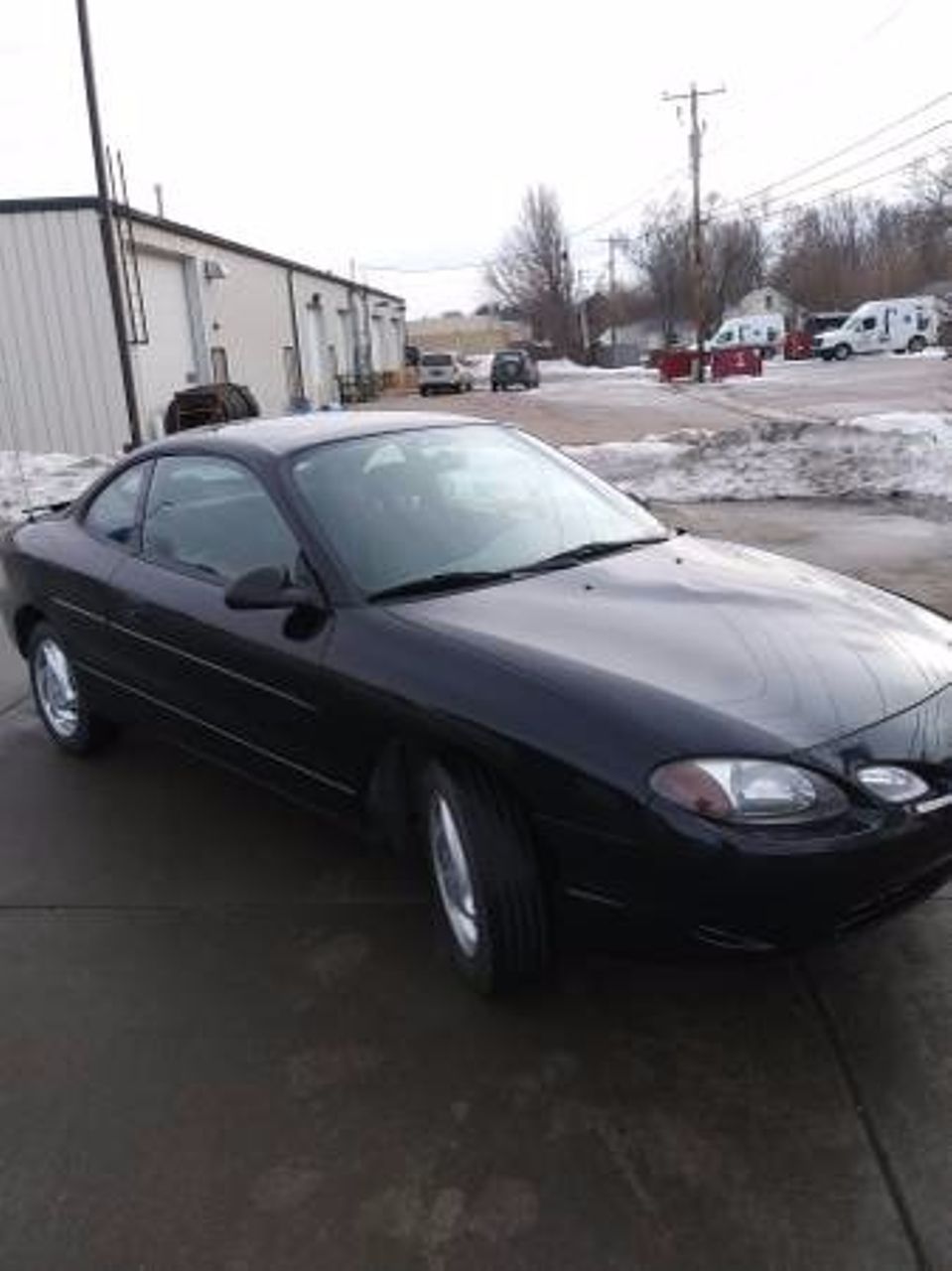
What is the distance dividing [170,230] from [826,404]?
585 inches

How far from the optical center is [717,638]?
3.26 metres

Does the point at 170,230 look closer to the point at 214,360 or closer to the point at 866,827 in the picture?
the point at 214,360

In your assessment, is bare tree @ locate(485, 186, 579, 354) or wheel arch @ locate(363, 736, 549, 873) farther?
bare tree @ locate(485, 186, 579, 354)

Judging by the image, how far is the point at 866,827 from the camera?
2.74 m

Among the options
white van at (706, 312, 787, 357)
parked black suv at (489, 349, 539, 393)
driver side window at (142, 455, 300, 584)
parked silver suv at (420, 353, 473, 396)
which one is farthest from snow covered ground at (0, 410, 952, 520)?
white van at (706, 312, 787, 357)

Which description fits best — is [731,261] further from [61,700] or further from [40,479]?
[61,700]

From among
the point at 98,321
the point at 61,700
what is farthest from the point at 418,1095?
the point at 98,321

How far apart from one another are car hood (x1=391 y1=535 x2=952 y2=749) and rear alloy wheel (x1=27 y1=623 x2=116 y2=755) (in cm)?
226

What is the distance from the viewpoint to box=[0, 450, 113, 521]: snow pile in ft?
49.0

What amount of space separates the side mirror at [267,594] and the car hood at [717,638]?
12.2 inches

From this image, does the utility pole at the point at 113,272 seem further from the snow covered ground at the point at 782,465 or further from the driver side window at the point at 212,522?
the driver side window at the point at 212,522

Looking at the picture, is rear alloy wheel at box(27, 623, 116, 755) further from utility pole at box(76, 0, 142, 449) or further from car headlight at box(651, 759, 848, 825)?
utility pole at box(76, 0, 142, 449)

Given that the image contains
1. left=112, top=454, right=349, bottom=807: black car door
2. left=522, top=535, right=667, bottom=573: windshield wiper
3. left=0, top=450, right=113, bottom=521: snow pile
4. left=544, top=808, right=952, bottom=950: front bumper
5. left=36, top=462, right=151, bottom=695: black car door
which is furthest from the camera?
left=0, top=450, right=113, bottom=521: snow pile

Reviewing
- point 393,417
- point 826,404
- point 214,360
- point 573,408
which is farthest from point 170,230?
point 393,417
